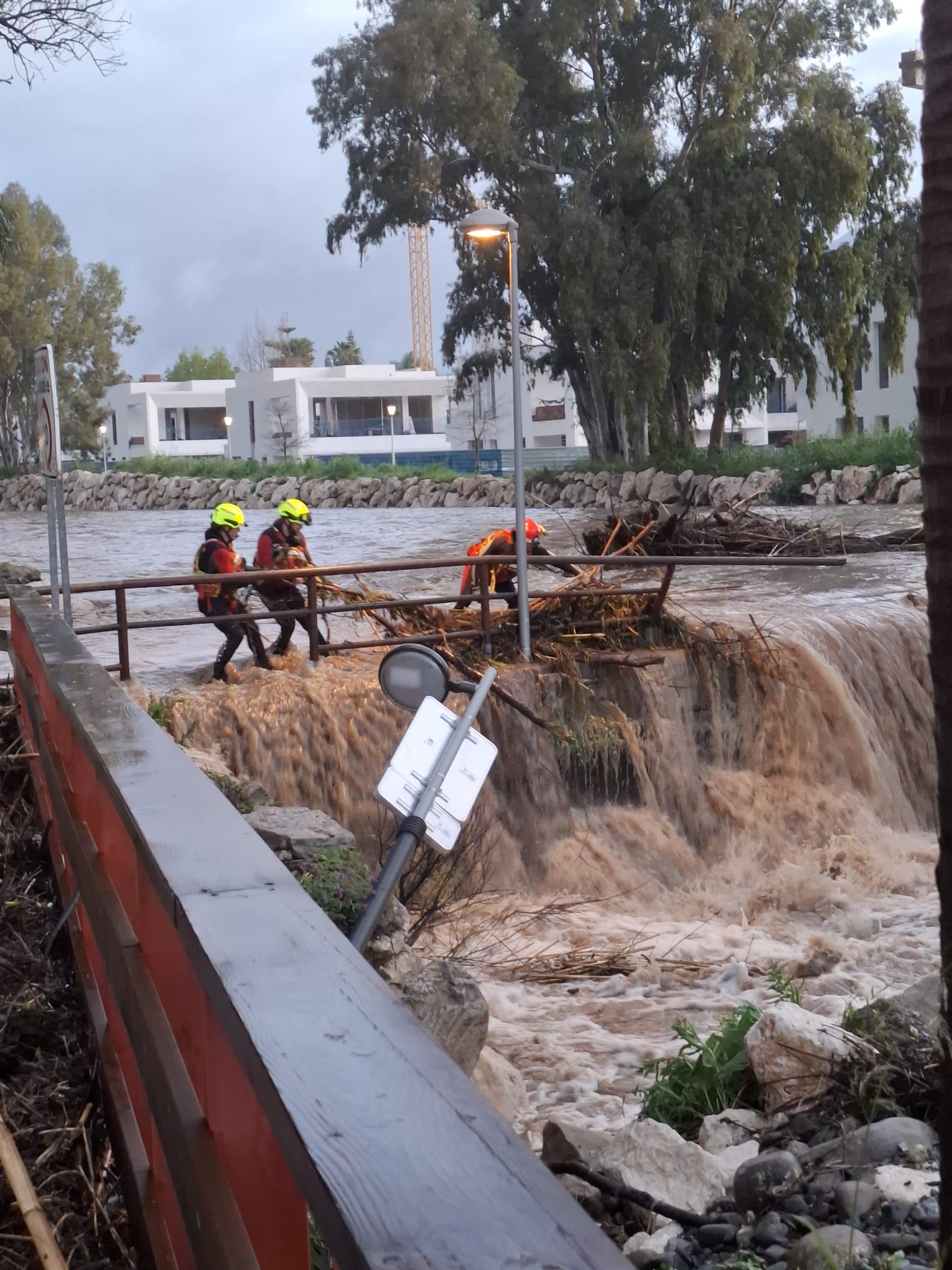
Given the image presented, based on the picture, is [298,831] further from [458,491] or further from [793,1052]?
[458,491]

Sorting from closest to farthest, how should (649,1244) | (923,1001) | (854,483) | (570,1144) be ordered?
(649,1244) < (570,1144) < (923,1001) < (854,483)

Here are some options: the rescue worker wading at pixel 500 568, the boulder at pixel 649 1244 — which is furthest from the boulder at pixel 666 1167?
the rescue worker wading at pixel 500 568

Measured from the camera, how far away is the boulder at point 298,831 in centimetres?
735

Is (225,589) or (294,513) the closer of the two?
(225,589)

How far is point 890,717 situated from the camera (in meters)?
14.3

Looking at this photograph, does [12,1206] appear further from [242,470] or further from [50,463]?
[242,470]

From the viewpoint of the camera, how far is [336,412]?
86.0 m

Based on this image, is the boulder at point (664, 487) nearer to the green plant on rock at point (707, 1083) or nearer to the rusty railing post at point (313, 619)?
the rusty railing post at point (313, 619)

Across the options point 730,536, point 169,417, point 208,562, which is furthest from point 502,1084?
point 169,417

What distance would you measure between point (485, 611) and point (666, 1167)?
330 inches

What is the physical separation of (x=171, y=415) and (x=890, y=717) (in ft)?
287

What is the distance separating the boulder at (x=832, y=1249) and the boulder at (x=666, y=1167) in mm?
785

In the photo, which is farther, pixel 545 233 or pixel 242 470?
pixel 242 470

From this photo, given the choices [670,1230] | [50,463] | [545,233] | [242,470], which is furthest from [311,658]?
[242,470]
